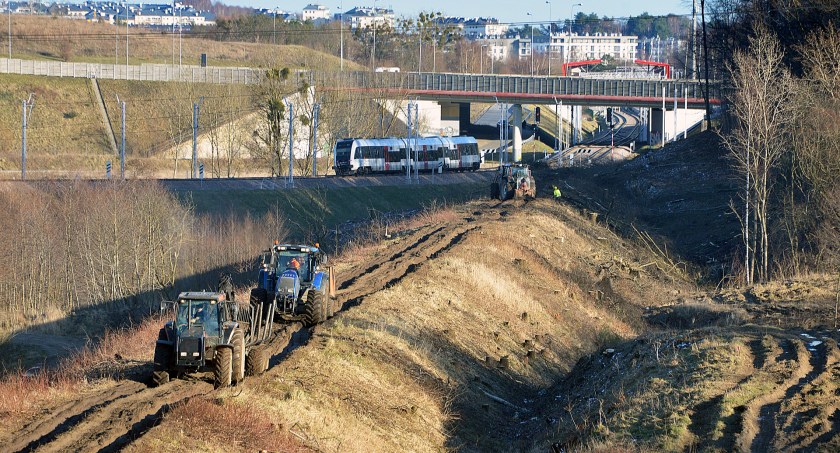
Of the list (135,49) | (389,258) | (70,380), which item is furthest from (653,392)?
(135,49)

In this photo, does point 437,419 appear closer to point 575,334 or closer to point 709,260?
point 575,334

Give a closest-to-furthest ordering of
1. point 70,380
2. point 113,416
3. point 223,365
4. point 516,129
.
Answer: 1. point 113,416
2. point 223,365
3. point 70,380
4. point 516,129

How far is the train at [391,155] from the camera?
86.6 metres

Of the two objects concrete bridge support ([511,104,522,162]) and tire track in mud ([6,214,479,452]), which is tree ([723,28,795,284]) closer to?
tire track in mud ([6,214,479,452])

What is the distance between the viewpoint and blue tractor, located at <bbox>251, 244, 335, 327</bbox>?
26.5 meters

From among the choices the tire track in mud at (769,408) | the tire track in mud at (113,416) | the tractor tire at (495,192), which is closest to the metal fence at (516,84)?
the tractor tire at (495,192)

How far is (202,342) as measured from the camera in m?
19.8

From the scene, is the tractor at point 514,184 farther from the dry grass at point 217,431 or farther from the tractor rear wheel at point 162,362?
the dry grass at point 217,431

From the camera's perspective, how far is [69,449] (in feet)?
54.5

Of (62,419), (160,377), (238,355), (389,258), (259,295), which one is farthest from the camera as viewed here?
(389,258)

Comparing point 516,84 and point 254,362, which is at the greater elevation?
point 516,84

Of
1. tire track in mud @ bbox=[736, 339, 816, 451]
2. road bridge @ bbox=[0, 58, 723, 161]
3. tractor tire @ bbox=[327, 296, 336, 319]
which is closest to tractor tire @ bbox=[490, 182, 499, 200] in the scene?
tractor tire @ bbox=[327, 296, 336, 319]

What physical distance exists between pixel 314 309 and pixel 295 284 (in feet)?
2.69

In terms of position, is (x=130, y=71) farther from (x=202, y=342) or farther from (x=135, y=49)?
(x=202, y=342)
